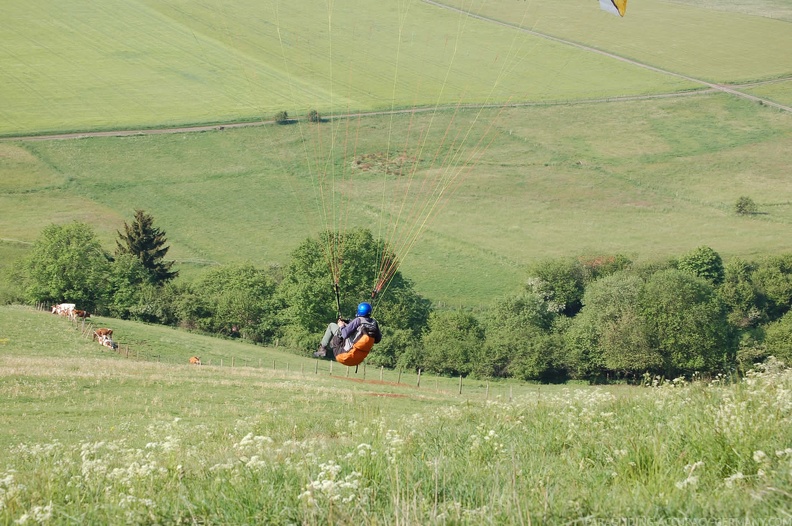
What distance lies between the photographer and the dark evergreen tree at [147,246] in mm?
73812

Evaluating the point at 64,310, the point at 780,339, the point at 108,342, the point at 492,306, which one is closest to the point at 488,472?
the point at 108,342

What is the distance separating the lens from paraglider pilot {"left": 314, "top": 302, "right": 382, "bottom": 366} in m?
15.2

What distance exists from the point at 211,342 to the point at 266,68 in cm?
6997

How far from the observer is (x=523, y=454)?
9016 millimetres

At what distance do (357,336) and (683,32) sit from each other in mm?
134529

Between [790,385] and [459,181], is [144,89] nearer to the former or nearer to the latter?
[459,181]

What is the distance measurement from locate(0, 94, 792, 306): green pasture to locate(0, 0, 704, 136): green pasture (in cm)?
530

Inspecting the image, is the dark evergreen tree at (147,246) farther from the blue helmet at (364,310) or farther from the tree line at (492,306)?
the blue helmet at (364,310)

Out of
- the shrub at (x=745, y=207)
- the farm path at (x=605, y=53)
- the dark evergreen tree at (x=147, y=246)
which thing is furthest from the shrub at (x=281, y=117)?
the shrub at (x=745, y=207)

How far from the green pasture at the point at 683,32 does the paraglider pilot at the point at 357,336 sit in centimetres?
10875

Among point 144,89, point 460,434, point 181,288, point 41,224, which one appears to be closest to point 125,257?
point 181,288

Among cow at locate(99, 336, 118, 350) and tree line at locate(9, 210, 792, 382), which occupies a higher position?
tree line at locate(9, 210, 792, 382)

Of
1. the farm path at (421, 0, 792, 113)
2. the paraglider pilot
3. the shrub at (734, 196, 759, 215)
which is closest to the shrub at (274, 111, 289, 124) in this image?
the farm path at (421, 0, 792, 113)

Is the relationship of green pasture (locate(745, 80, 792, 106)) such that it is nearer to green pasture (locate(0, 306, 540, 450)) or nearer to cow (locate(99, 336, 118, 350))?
green pasture (locate(0, 306, 540, 450))
